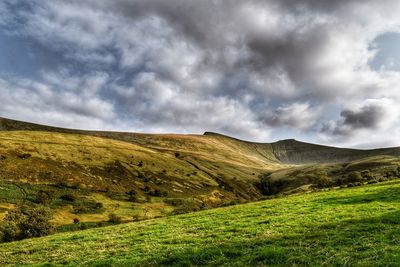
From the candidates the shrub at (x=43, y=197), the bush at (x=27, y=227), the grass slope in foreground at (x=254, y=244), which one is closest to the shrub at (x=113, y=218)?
the shrub at (x=43, y=197)

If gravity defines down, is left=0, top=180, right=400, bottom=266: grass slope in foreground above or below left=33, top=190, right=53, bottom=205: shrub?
above

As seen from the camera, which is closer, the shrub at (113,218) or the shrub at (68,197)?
the shrub at (113,218)

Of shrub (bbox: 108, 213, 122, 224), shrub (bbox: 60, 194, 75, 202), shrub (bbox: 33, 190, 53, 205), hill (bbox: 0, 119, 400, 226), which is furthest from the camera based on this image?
shrub (bbox: 60, 194, 75, 202)

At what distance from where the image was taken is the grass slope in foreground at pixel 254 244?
1847 cm

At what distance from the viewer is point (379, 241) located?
65.9ft

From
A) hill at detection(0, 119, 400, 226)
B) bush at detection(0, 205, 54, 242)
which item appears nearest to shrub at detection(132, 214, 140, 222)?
hill at detection(0, 119, 400, 226)

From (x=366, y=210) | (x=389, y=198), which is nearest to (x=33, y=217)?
(x=366, y=210)

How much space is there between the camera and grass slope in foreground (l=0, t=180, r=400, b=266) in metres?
18.5

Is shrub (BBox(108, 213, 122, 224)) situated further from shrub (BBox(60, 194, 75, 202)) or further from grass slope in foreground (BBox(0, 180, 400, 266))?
grass slope in foreground (BBox(0, 180, 400, 266))

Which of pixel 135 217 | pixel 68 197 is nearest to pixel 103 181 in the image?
pixel 68 197

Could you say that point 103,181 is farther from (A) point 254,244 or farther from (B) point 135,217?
(A) point 254,244

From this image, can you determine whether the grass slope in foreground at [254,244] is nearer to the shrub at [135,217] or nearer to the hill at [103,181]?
the hill at [103,181]

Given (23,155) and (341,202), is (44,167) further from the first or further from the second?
(341,202)

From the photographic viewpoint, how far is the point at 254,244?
22.5 meters
